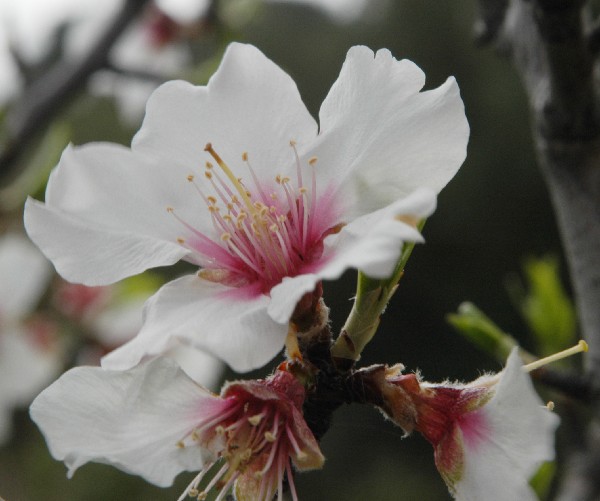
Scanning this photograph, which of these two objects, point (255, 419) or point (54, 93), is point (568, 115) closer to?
point (255, 419)

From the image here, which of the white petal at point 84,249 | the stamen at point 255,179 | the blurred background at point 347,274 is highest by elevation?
the white petal at point 84,249

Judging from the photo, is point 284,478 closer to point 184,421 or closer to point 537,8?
point 184,421

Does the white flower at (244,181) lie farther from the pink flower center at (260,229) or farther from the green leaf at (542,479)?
the green leaf at (542,479)

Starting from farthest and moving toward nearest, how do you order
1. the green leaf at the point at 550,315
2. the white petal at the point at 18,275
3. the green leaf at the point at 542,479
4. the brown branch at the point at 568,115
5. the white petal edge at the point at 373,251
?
1. the white petal at the point at 18,275
2. the green leaf at the point at 550,315
3. the green leaf at the point at 542,479
4. the brown branch at the point at 568,115
5. the white petal edge at the point at 373,251

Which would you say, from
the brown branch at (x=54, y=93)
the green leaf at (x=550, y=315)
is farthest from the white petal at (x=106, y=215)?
the brown branch at (x=54, y=93)

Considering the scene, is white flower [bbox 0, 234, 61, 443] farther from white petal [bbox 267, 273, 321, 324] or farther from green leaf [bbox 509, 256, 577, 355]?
white petal [bbox 267, 273, 321, 324]
